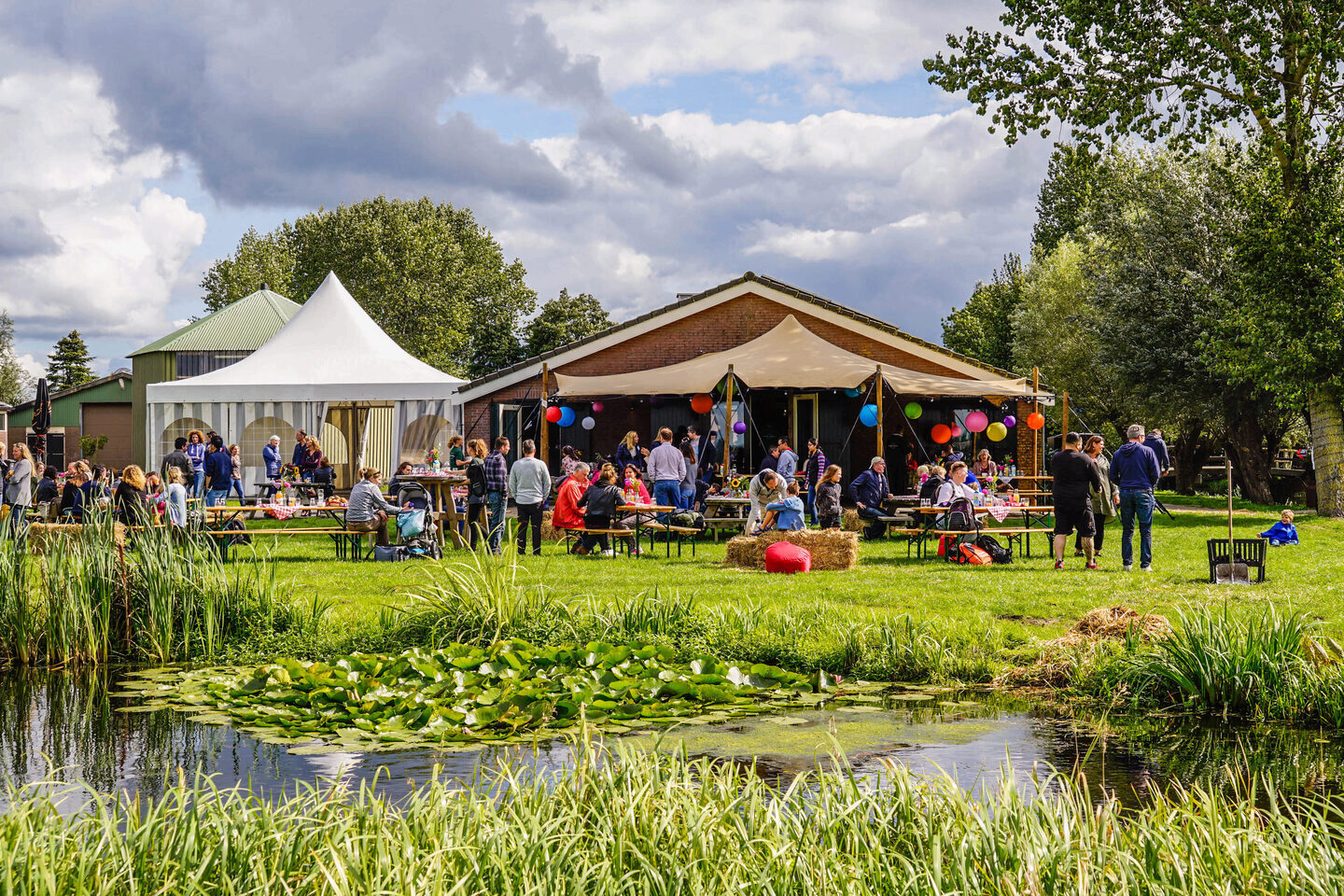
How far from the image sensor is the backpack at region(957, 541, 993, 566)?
13.6 metres

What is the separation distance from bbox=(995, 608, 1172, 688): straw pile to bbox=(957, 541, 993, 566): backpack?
467 cm

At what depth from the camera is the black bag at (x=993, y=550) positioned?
1373cm

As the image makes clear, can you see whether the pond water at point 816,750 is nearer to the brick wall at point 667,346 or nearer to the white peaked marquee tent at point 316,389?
the white peaked marquee tent at point 316,389

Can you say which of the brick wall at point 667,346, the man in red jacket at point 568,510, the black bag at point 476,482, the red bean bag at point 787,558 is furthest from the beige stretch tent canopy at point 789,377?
the red bean bag at point 787,558

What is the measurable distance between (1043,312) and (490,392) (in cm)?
2285

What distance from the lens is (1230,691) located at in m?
7.16

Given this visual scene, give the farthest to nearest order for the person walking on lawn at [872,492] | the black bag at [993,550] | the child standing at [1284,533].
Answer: the person walking on lawn at [872,492] < the child standing at [1284,533] < the black bag at [993,550]

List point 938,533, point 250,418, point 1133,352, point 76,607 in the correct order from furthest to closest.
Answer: point 1133,352 < point 250,418 < point 938,533 < point 76,607

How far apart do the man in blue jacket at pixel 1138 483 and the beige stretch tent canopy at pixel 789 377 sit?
5789 millimetres

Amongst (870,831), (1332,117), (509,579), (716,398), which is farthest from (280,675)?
(1332,117)

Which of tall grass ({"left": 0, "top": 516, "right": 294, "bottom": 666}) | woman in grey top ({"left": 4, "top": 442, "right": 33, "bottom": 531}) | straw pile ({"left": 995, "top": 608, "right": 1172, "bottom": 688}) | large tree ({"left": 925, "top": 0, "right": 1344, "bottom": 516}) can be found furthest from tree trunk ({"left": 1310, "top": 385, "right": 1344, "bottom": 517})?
woman in grey top ({"left": 4, "top": 442, "right": 33, "bottom": 531})

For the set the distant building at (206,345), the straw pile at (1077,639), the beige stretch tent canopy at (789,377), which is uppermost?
the distant building at (206,345)

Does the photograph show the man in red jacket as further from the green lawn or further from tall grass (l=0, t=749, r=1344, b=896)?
tall grass (l=0, t=749, r=1344, b=896)

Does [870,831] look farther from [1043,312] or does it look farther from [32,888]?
[1043,312]
